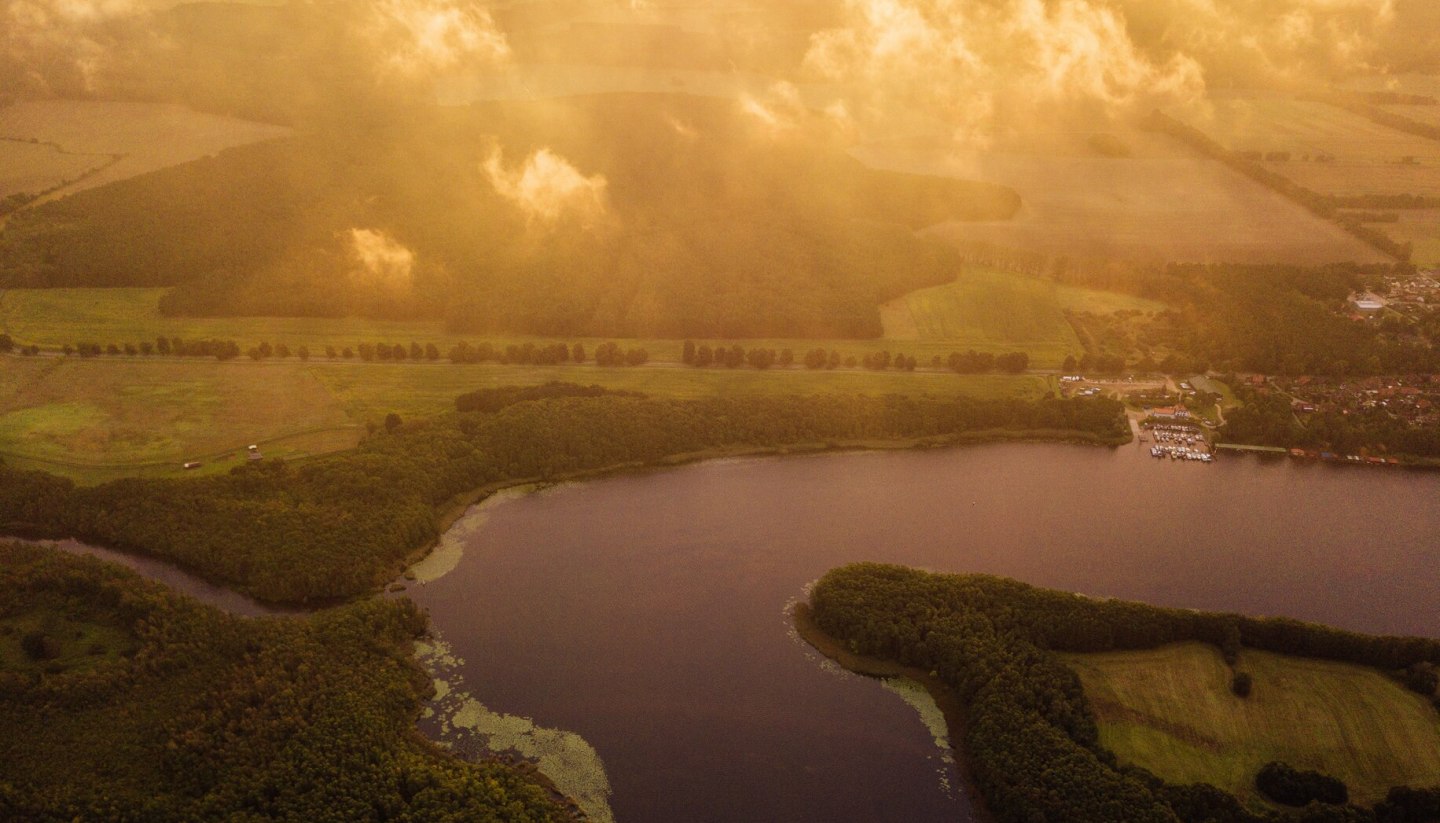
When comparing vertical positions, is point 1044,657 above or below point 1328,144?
below

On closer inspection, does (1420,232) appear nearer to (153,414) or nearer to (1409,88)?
(1409,88)

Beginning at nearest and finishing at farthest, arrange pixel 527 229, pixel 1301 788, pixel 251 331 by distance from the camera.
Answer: pixel 1301 788
pixel 251 331
pixel 527 229

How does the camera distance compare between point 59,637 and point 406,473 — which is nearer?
point 59,637

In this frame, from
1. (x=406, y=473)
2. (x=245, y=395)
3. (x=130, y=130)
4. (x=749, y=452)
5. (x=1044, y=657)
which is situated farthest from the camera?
(x=130, y=130)

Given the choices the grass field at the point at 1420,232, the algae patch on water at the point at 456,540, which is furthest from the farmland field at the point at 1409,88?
the algae patch on water at the point at 456,540

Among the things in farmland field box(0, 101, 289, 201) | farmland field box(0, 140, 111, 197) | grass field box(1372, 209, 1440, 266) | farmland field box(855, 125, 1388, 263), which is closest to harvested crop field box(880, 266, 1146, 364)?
farmland field box(855, 125, 1388, 263)

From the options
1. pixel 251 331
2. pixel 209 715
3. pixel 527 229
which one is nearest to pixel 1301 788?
pixel 209 715
